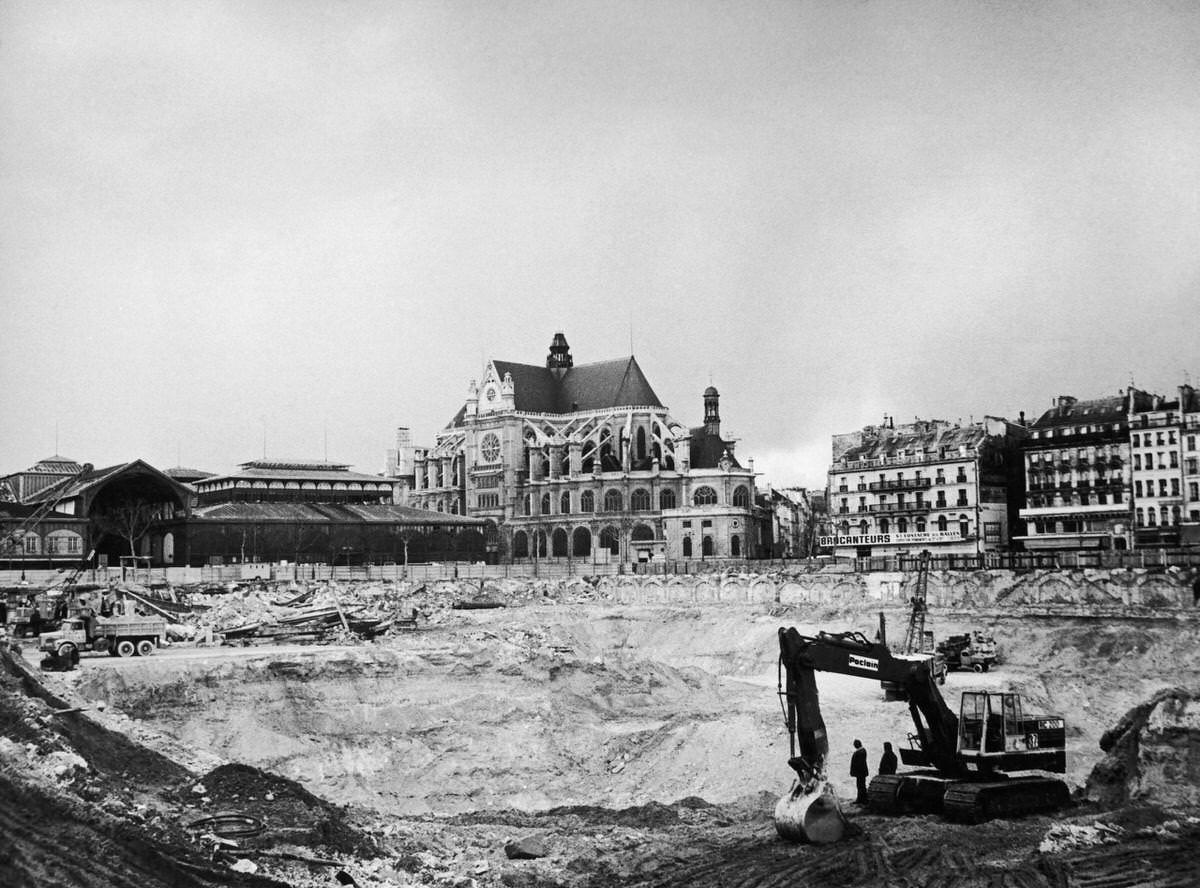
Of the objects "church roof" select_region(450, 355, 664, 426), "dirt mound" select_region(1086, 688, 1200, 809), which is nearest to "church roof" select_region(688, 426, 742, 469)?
"church roof" select_region(450, 355, 664, 426)

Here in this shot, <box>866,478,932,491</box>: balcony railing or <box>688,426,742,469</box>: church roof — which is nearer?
<box>866,478,932,491</box>: balcony railing

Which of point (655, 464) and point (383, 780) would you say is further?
point (655, 464)

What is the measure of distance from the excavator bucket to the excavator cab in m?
3.58

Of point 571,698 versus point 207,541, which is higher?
point 207,541

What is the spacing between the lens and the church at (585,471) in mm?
98688

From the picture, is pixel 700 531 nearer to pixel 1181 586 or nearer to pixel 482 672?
pixel 1181 586

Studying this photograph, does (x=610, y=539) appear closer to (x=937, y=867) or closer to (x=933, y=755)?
(x=933, y=755)

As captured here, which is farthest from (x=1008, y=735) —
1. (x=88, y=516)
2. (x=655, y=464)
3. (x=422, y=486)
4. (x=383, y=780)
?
(x=422, y=486)

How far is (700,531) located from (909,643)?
166ft

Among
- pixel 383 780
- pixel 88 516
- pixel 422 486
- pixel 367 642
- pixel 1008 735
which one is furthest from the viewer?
pixel 422 486

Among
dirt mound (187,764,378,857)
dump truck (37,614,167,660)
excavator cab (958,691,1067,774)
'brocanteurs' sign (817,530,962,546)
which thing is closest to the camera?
dirt mound (187,764,378,857)

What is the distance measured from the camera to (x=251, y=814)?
2117 centimetres

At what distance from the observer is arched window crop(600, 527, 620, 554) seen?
102 meters

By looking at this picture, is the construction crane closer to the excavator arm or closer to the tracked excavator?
the tracked excavator
